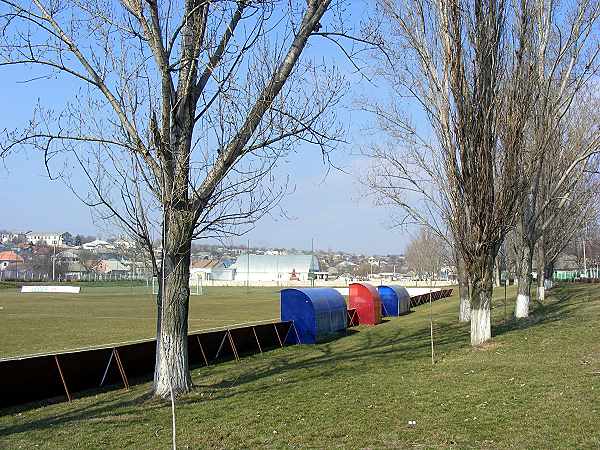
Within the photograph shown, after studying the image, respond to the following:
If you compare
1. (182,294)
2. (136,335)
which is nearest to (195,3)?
(182,294)

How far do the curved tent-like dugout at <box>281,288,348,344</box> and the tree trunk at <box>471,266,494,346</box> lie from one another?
22.4ft

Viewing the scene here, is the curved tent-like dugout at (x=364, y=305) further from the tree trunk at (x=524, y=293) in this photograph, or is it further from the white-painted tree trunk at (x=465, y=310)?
the tree trunk at (x=524, y=293)

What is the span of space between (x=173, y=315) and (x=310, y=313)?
11.3 meters

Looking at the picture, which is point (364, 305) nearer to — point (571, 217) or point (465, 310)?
point (465, 310)

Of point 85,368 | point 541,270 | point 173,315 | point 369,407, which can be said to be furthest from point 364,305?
point 369,407

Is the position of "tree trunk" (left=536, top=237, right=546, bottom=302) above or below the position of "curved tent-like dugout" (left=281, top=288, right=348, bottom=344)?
above

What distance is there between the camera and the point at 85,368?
13.5 metres

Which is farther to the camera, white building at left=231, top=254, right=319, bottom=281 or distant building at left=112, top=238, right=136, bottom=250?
white building at left=231, top=254, right=319, bottom=281

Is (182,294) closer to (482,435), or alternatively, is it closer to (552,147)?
Answer: (482,435)

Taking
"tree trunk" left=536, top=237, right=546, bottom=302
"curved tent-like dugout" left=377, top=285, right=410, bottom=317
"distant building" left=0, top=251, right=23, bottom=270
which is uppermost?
"distant building" left=0, top=251, right=23, bottom=270

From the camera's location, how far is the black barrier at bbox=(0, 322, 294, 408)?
12.1 meters

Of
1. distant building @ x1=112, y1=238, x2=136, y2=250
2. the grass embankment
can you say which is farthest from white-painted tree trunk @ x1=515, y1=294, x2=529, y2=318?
distant building @ x1=112, y1=238, x2=136, y2=250

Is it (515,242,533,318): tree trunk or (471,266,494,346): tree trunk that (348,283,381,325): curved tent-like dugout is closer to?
(515,242,533,318): tree trunk

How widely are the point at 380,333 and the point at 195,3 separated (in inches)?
636
